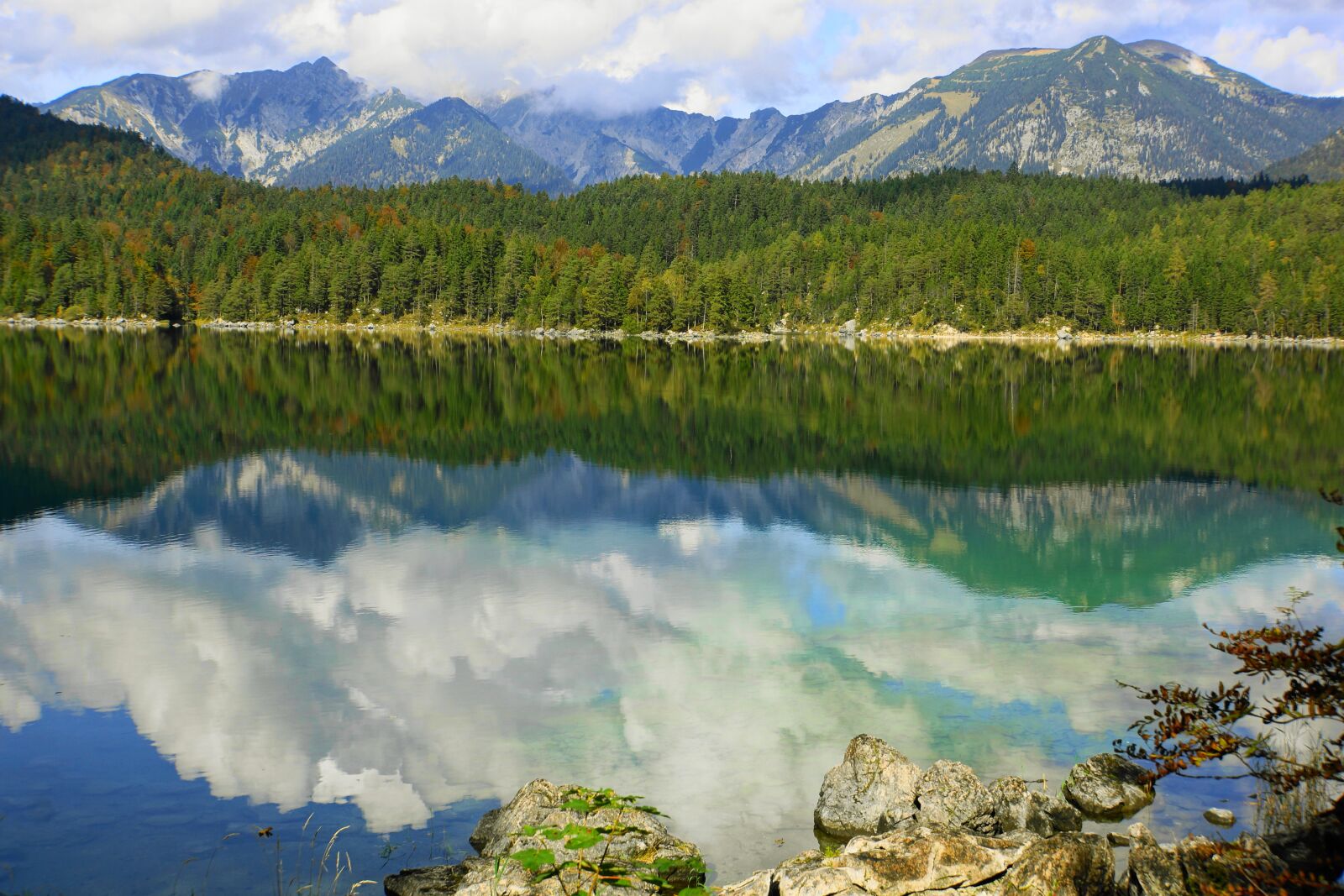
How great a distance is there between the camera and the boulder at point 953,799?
10258mm

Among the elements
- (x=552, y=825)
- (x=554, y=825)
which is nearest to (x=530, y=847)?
(x=552, y=825)

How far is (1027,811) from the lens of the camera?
10531 mm

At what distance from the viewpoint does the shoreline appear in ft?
504

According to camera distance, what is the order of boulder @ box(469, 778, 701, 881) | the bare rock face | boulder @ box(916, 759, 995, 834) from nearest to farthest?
the bare rock face
boulder @ box(469, 778, 701, 881)
boulder @ box(916, 759, 995, 834)

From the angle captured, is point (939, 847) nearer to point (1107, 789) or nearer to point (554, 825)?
point (554, 825)

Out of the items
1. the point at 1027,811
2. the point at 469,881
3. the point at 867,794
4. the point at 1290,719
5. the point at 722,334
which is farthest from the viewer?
the point at 722,334

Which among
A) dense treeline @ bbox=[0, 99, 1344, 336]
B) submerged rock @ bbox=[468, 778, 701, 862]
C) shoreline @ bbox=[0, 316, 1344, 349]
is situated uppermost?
dense treeline @ bbox=[0, 99, 1344, 336]

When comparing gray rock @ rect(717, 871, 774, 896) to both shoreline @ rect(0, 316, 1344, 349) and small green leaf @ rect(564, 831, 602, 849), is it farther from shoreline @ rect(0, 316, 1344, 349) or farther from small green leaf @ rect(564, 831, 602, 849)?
shoreline @ rect(0, 316, 1344, 349)

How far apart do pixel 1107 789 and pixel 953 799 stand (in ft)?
7.88

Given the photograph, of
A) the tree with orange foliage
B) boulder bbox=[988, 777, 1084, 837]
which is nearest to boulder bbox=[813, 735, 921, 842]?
boulder bbox=[988, 777, 1084, 837]

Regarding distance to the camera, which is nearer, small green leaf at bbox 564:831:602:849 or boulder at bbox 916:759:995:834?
small green leaf at bbox 564:831:602:849

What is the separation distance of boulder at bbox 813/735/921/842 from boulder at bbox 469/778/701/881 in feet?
6.79

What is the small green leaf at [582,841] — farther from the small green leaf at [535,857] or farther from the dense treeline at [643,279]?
the dense treeline at [643,279]

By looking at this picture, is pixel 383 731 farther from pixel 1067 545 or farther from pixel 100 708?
pixel 1067 545
